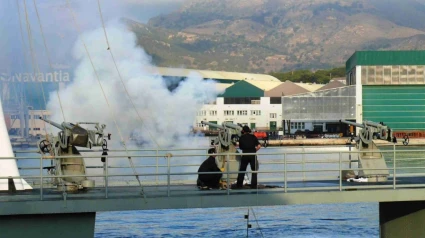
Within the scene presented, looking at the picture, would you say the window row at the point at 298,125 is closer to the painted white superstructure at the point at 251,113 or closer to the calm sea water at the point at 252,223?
the painted white superstructure at the point at 251,113

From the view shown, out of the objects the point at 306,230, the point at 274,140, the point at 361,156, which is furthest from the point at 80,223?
the point at 274,140

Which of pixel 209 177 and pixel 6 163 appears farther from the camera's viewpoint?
pixel 6 163

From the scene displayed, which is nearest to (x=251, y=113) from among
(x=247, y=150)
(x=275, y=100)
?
(x=275, y=100)

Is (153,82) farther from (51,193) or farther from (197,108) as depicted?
(51,193)

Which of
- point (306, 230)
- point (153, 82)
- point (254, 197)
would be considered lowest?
point (306, 230)

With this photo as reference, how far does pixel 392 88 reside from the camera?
499ft

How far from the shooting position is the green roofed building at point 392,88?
150625 millimetres

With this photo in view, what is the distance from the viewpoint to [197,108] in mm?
134875

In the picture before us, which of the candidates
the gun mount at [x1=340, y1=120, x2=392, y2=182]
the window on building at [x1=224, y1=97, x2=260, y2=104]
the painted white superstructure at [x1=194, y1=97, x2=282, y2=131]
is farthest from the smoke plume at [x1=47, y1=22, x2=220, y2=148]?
the gun mount at [x1=340, y1=120, x2=392, y2=182]

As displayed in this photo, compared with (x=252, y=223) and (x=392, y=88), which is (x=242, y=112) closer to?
(x=392, y=88)

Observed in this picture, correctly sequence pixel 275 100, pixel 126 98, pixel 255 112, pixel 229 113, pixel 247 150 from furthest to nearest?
pixel 275 100, pixel 255 112, pixel 229 113, pixel 126 98, pixel 247 150

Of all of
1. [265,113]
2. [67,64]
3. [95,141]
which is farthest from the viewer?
[265,113]

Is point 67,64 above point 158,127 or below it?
above

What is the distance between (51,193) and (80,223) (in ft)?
7.38
